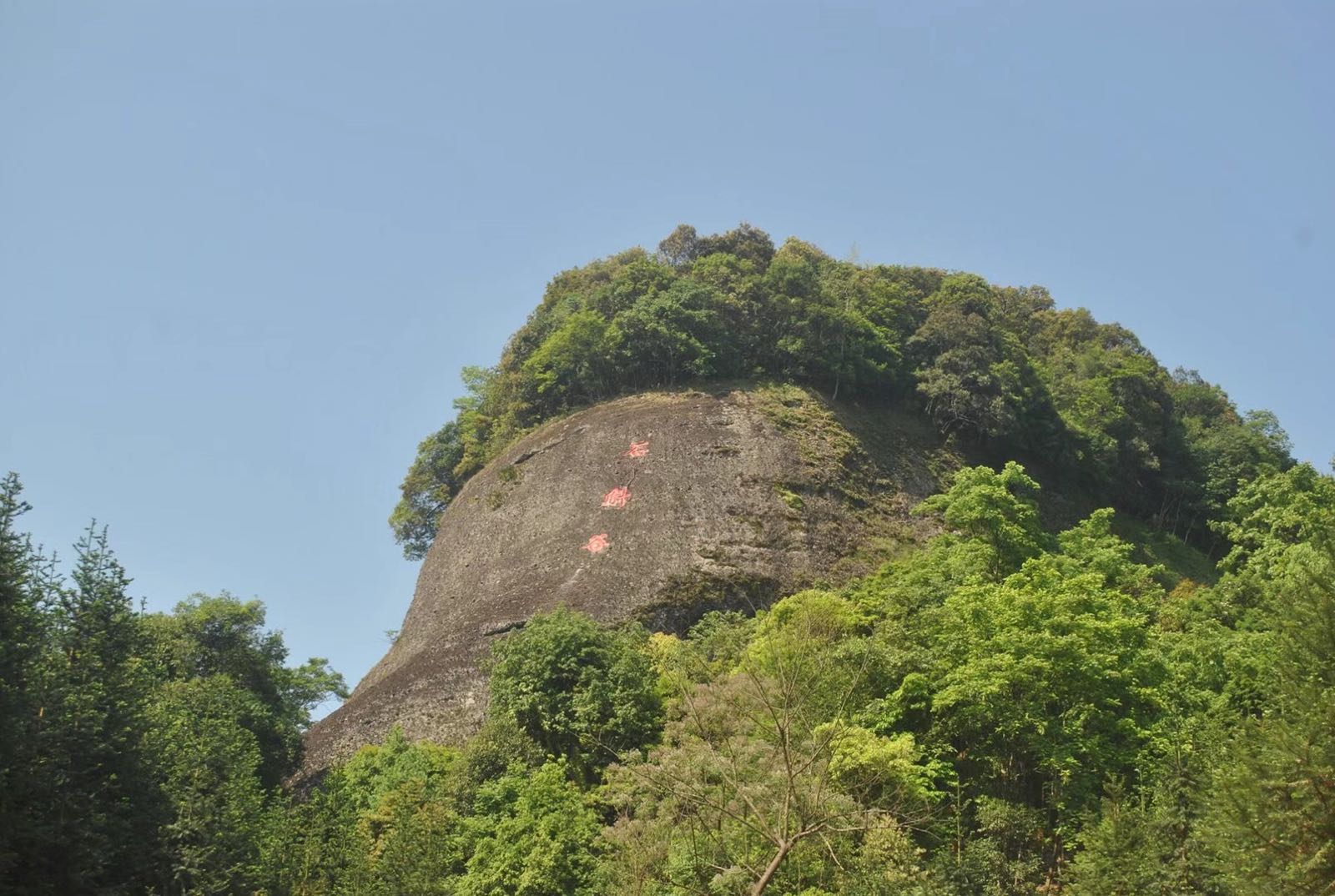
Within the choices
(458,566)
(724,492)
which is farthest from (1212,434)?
(458,566)

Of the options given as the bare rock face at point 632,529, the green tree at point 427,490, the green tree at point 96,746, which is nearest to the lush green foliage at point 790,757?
the green tree at point 96,746

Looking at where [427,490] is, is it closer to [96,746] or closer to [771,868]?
[96,746]

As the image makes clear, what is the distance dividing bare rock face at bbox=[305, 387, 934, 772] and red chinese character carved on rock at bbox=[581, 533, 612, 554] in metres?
0.11

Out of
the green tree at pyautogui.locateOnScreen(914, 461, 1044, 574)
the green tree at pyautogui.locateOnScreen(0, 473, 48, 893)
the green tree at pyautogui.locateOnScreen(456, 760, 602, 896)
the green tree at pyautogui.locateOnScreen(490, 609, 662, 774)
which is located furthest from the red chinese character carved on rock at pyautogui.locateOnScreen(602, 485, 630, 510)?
the green tree at pyautogui.locateOnScreen(0, 473, 48, 893)

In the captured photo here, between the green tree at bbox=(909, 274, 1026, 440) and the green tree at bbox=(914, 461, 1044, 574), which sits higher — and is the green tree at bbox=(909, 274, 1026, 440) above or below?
above

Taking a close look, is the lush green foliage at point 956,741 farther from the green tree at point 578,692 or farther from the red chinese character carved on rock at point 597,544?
the red chinese character carved on rock at point 597,544

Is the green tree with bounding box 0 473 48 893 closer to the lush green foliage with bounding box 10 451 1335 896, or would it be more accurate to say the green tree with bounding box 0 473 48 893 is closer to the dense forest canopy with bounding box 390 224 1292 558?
the lush green foliage with bounding box 10 451 1335 896

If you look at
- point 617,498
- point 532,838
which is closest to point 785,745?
point 532,838

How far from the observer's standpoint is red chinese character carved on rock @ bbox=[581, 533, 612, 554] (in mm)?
45625

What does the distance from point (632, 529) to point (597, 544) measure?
1.56 m

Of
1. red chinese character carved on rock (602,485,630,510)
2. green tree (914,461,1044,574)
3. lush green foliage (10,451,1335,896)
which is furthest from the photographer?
red chinese character carved on rock (602,485,630,510)

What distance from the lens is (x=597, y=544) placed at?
1810 inches

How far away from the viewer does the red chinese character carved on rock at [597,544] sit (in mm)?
45625

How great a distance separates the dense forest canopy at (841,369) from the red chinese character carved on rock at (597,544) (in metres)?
12.6
